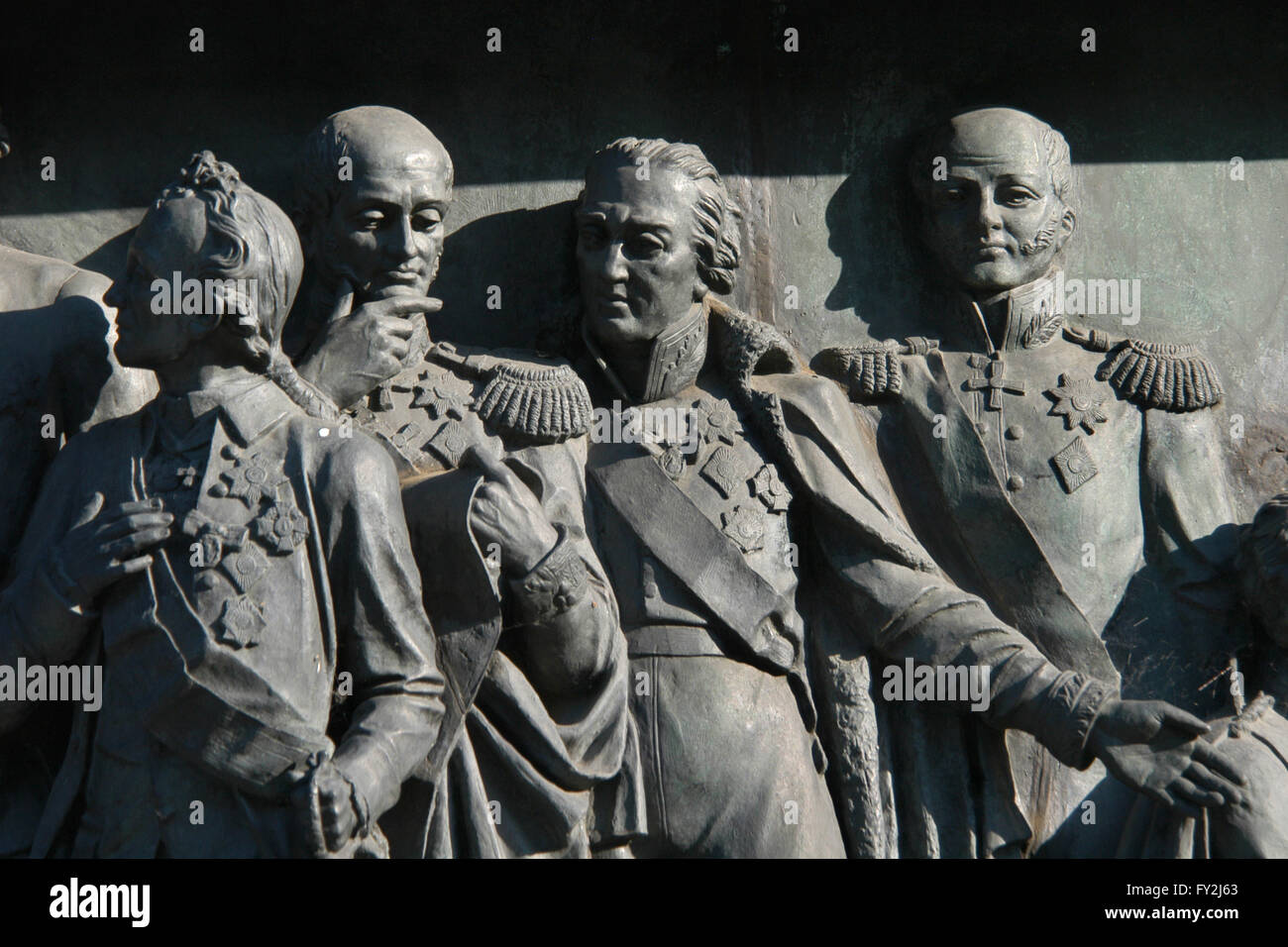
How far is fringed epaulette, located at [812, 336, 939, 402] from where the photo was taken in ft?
26.0

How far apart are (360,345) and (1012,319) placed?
2075 millimetres

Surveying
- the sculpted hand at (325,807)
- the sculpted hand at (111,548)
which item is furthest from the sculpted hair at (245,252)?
the sculpted hand at (325,807)

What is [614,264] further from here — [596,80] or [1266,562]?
[1266,562]

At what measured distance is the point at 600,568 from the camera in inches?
289

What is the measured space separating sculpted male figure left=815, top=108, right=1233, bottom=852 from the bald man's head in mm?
1353

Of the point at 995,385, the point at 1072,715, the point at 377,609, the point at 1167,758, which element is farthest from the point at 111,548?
the point at 1167,758

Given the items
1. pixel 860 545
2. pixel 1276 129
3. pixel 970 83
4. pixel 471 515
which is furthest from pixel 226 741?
pixel 1276 129

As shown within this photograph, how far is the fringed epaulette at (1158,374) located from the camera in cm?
793

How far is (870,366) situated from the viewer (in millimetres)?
7938

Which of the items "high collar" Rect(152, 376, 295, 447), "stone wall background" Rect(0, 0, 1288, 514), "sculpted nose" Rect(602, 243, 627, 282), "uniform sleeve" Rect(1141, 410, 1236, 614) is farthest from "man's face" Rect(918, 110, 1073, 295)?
"high collar" Rect(152, 376, 295, 447)

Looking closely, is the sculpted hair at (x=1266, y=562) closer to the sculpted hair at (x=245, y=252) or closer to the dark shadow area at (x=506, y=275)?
the dark shadow area at (x=506, y=275)

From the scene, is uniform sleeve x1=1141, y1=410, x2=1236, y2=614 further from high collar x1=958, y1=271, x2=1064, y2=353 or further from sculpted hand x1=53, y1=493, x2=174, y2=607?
sculpted hand x1=53, y1=493, x2=174, y2=607

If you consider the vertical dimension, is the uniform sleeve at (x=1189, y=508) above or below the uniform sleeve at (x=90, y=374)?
below

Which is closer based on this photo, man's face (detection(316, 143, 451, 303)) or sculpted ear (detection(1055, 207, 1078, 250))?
man's face (detection(316, 143, 451, 303))
